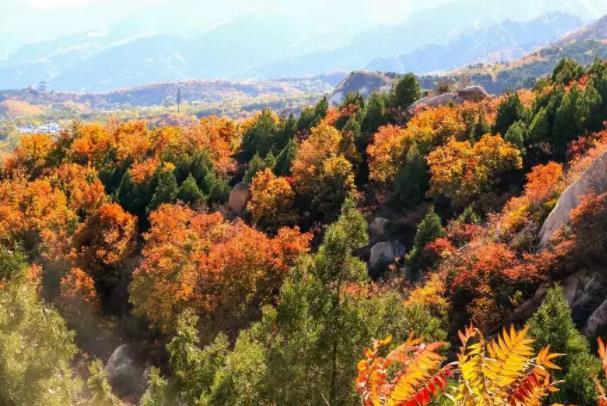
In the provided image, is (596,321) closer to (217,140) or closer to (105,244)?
(105,244)

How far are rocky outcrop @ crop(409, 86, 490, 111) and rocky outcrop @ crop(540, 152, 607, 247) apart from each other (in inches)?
1699

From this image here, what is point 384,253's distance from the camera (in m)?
51.9

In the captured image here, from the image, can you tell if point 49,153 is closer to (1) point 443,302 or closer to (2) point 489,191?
(2) point 489,191

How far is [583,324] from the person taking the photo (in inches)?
1118

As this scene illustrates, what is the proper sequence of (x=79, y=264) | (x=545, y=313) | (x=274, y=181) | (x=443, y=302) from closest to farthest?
(x=545, y=313) → (x=443, y=302) → (x=79, y=264) → (x=274, y=181)

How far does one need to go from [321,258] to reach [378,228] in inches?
1570

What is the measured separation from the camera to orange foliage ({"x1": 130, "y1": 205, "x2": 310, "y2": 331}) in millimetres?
44969

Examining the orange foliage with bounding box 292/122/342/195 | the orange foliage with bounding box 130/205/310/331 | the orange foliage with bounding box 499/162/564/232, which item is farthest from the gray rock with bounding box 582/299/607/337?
the orange foliage with bounding box 292/122/342/195

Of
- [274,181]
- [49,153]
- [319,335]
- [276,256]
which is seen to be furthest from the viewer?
[49,153]

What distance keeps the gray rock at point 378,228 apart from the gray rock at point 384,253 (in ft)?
8.63

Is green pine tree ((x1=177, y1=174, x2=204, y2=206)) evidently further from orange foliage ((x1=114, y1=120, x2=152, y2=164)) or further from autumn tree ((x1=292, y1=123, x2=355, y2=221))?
orange foliage ((x1=114, y1=120, x2=152, y2=164))

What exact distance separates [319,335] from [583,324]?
18.6 meters

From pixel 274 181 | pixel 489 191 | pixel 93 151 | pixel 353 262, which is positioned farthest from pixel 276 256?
pixel 93 151

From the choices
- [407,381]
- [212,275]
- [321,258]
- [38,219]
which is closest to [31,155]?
[38,219]
